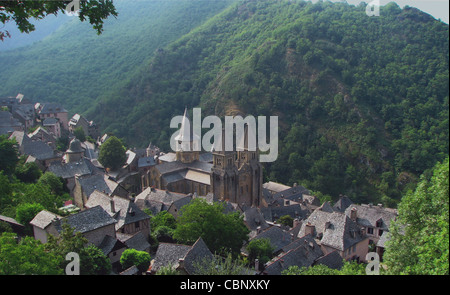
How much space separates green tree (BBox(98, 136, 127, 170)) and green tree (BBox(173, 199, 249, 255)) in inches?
1449

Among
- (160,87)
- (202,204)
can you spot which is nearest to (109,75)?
(160,87)

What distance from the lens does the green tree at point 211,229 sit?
112 ft

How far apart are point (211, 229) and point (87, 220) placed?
11063 millimetres

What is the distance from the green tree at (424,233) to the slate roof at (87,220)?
2302cm

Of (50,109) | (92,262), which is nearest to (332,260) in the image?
(92,262)

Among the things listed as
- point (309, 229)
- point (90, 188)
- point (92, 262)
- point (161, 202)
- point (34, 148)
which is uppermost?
point (34, 148)

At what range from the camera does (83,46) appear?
14750 cm

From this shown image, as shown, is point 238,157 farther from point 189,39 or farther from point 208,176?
point 189,39

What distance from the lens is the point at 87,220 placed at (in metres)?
31.2

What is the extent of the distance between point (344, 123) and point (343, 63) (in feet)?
70.7

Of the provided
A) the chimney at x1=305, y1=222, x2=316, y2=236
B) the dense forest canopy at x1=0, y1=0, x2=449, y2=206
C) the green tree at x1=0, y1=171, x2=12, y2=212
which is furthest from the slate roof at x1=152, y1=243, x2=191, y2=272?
the dense forest canopy at x1=0, y1=0, x2=449, y2=206

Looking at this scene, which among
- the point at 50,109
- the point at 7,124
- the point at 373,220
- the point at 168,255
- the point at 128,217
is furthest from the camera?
the point at 50,109

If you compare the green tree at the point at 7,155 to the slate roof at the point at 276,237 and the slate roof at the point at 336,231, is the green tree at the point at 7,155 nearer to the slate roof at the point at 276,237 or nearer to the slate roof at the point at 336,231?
the slate roof at the point at 276,237

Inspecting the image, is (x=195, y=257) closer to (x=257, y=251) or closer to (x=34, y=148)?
(x=257, y=251)
